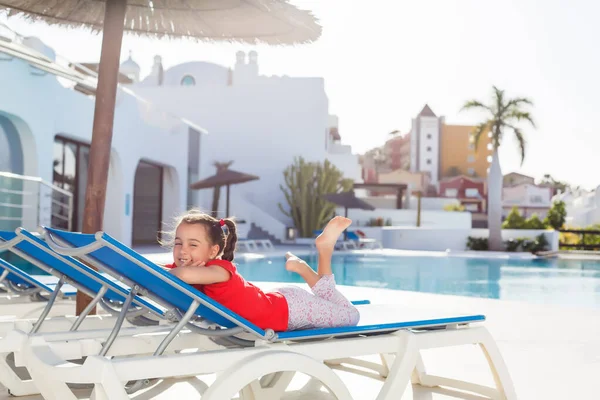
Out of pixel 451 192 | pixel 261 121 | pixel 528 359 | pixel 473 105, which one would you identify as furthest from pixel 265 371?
pixel 451 192

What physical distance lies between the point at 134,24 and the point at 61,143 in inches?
399

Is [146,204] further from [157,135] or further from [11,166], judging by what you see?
[11,166]

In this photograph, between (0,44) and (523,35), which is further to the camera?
(523,35)

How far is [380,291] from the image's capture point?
8.80m

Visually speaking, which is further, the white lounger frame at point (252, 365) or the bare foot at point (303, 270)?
the bare foot at point (303, 270)

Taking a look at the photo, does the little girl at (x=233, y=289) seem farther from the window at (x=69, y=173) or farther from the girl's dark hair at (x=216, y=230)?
the window at (x=69, y=173)

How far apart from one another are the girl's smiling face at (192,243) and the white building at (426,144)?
57.2 metres

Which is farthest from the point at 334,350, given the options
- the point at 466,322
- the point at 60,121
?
the point at 60,121

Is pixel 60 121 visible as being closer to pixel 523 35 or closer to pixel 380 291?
pixel 380 291

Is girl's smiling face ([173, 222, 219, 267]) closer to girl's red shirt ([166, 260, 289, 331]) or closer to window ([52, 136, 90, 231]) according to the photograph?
girl's red shirt ([166, 260, 289, 331])

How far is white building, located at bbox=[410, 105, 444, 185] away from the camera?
2339 inches

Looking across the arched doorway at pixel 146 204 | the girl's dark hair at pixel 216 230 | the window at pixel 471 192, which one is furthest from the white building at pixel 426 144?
the girl's dark hair at pixel 216 230

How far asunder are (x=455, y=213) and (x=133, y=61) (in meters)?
17.1

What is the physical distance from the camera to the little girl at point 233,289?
8.46ft
